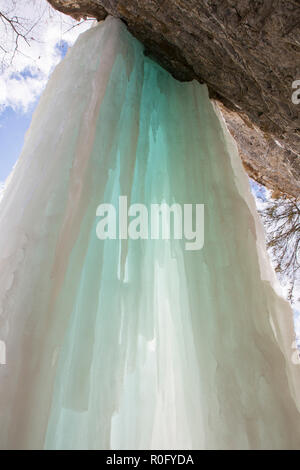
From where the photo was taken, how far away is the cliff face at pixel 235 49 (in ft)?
Result: 3.87

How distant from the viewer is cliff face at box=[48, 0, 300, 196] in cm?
118

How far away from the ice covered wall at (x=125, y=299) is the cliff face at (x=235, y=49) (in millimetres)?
288

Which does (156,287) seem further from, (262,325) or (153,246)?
(262,325)

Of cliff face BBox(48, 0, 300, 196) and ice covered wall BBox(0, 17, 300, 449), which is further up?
cliff face BBox(48, 0, 300, 196)

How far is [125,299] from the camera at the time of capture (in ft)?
3.36

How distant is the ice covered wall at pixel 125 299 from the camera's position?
765 mm

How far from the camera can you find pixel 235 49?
1.44 meters

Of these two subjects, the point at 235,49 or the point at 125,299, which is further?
the point at 235,49

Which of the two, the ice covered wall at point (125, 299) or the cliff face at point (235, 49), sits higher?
the cliff face at point (235, 49)

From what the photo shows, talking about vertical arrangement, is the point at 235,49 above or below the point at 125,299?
above

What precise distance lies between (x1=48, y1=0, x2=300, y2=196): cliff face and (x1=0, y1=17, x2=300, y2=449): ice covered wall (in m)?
0.29

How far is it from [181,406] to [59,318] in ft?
1.75

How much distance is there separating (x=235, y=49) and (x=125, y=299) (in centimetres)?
129

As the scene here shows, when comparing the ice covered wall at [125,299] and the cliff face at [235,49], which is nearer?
the ice covered wall at [125,299]
